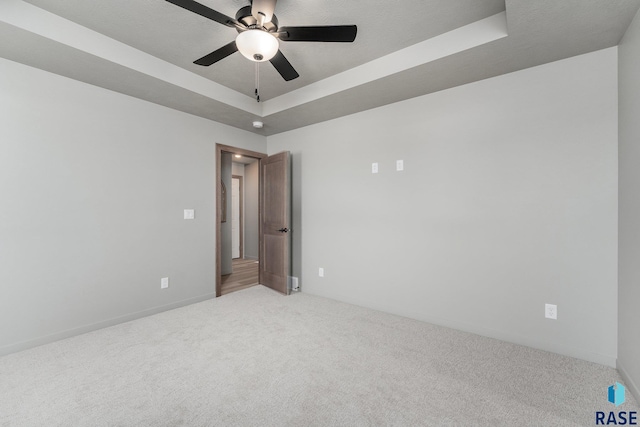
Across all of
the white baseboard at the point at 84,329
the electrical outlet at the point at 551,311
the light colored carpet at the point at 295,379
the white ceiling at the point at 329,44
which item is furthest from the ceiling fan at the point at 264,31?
the white baseboard at the point at 84,329

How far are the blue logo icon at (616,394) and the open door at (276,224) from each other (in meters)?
3.17

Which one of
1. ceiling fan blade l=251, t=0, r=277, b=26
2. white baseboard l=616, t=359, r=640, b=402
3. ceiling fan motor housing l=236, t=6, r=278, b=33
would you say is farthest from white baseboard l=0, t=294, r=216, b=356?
white baseboard l=616, t=359, r=640, b=402

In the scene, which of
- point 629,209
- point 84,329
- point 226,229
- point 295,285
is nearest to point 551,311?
point 629,209

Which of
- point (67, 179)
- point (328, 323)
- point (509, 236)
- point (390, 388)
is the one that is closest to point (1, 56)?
point (67, 179)

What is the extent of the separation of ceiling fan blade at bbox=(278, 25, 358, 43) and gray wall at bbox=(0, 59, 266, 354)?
225 cm

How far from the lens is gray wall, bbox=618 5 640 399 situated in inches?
68.2

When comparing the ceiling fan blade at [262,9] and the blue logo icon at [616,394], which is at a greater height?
the ceiling fan blade at [262,9]

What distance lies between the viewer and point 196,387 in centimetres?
184

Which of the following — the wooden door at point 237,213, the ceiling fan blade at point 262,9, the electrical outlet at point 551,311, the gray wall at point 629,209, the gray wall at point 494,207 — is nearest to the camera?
A: the ceiling fan blade at point 262,9

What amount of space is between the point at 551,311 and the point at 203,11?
343cm

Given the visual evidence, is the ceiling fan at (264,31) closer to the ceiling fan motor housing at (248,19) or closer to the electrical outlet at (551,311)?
the ceiling fan motor housing at (248,19)

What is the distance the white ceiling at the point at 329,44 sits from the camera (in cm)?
188

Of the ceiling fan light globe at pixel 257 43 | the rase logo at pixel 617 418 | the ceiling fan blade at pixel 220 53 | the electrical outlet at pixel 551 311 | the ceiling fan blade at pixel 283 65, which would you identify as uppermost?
the ceiling fan blade at pixel 220 53

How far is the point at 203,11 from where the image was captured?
1.58 m
